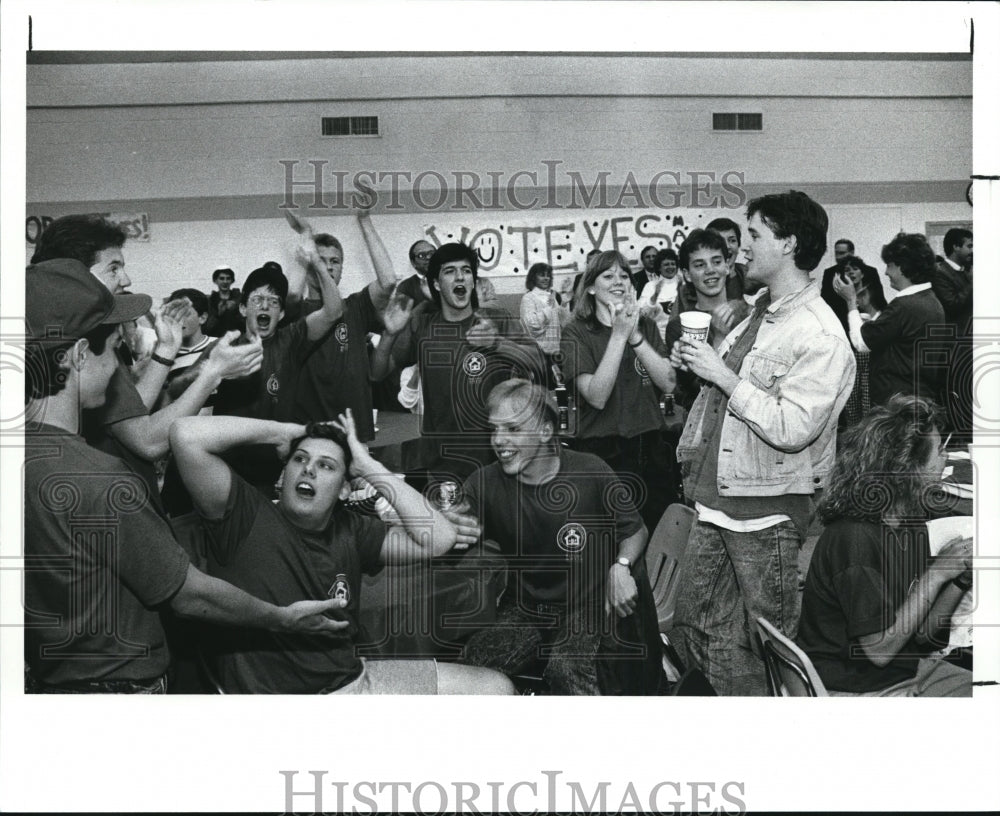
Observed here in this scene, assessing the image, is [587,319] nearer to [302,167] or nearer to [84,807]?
[302,167]

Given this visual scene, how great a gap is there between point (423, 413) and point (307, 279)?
563 mm

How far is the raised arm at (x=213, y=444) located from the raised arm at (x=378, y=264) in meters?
0.48

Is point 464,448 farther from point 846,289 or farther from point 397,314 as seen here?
point 846,289

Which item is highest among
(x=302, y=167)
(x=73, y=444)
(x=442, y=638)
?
(x=302, y=167)

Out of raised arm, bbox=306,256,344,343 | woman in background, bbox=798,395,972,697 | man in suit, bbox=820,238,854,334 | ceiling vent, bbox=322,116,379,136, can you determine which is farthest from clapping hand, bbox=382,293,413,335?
woman in background, bbox=798,395,972,697

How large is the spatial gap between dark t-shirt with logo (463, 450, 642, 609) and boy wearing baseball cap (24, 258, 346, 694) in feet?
2.59

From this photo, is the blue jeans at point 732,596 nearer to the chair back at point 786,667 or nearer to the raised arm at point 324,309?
the chair back at point 786,667

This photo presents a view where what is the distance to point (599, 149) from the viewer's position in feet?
13.6

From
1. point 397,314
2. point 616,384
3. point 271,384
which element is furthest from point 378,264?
point 616,384

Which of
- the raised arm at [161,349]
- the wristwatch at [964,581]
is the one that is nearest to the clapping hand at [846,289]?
the wristwatch at [964,581]

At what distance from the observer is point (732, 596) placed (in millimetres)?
4285

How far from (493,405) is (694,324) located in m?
0.70

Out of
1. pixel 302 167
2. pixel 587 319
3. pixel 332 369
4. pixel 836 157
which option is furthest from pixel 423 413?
pixel 836 157

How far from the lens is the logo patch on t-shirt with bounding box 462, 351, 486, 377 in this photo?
13.8 ft
